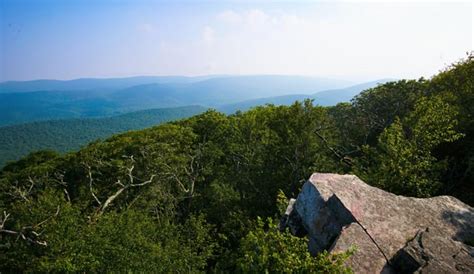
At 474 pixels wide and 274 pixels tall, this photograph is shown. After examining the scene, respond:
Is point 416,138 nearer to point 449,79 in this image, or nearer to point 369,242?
point 369,242

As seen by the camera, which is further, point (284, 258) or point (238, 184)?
point (238, 184)

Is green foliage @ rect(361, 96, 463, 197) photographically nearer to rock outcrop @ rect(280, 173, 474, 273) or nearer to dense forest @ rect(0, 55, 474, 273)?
dense forest @ rect(0, 55, 474, 273)

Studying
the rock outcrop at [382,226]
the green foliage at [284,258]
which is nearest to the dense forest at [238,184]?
the green foliage at [284,258]

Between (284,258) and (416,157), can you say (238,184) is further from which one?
(284,258)

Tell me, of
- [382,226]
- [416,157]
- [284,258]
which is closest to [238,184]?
[416,157]

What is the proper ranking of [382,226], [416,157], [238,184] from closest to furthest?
[382,226] < [416,157] < [238,184]

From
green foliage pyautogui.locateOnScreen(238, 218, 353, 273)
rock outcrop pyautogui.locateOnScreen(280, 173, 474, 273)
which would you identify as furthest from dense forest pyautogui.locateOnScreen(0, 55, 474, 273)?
rock outcrop pyautogui.locateOnScreen(280, 173, 474, 273)
